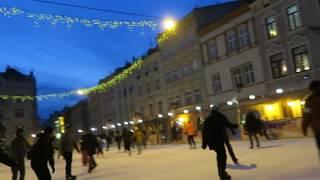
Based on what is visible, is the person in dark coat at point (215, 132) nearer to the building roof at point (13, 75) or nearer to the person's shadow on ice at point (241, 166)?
the person's shadow on ice at point (241, 166)

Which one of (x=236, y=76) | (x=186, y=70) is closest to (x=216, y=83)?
(x=236, y=76)

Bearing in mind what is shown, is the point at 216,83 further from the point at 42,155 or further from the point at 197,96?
the point at 42,155

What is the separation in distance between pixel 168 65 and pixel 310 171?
133 ft

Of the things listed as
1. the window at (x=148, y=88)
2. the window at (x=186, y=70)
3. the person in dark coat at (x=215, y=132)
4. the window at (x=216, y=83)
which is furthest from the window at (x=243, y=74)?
the person in dark coat at (x=215, y=132)

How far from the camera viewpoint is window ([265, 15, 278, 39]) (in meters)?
32.9

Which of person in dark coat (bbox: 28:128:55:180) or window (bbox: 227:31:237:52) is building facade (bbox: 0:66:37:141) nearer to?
window (bbox: 227:31:237:52)

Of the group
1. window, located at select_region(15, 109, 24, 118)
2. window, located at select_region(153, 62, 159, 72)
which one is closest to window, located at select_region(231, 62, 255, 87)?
window, located at select_region(153, 62, 159, 72)

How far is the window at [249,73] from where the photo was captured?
35625 millimetres

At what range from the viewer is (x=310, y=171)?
10789 millimetres

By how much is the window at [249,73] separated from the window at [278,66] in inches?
97.1

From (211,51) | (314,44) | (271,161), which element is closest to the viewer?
(271,161)

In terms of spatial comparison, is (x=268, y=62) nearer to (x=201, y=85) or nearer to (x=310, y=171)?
(x=201, y=85)

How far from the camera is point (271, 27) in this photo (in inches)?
1313

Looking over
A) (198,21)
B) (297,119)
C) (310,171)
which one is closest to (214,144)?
(310,171)
